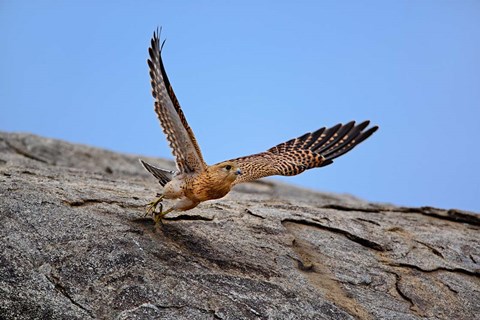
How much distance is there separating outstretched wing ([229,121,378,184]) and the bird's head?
1262mm

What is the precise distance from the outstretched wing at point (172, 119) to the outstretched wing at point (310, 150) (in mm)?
1241

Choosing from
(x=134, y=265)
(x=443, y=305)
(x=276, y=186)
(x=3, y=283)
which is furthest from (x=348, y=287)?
(x=276, y=186)

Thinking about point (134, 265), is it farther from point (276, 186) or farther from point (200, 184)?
point (276, 186)

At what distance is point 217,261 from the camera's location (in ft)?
24.6

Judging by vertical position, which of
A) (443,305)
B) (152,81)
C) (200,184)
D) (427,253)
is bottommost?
(443,305)

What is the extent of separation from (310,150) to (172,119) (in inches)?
117

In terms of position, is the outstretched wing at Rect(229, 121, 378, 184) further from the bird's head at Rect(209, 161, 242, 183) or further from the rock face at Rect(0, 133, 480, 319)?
the bird's head at Rect(209, 161, 242, 183)

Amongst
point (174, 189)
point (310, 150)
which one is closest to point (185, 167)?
point (174, 189)

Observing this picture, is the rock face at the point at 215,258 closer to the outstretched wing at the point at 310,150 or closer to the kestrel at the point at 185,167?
the kestrel at the point at 185,167

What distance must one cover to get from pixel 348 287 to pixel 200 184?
224 centimetres

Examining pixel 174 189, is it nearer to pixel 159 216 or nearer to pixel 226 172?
pixel 159 216

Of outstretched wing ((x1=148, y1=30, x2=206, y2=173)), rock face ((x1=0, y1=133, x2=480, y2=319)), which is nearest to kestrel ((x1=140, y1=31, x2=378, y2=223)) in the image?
outstretched wing ((x1=148, y1=30, x2=206, y2=173))

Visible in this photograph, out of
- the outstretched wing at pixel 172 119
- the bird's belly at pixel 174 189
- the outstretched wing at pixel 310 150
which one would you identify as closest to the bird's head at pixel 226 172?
the outstretched wing at pixel 172 119

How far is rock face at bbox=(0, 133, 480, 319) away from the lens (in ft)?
20.9
